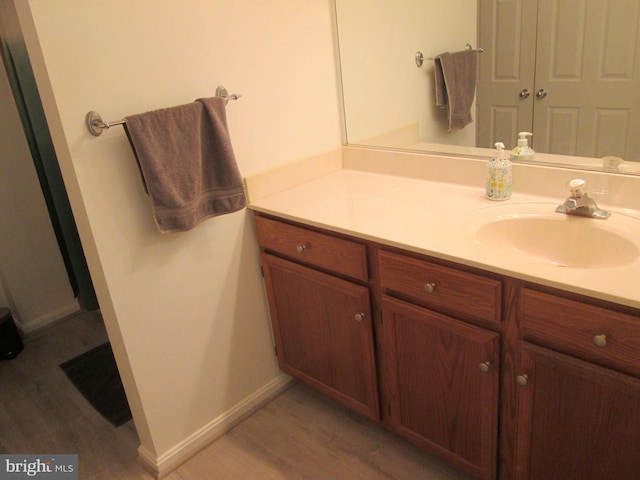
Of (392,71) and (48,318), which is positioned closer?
(392,71)

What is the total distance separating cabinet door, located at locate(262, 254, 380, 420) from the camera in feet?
5.69

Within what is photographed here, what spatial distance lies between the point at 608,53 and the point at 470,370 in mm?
982

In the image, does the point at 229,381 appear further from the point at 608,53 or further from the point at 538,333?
the point at 608,53

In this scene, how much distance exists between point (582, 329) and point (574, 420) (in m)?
0.25

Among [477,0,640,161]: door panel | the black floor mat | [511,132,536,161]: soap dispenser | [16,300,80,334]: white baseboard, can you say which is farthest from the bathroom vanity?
[16,300,80,334]: white baseboard

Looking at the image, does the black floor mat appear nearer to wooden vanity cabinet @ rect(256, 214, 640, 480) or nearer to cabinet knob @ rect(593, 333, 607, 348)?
wooden vanity cabinet @ rect(256, 214, 640, 480)

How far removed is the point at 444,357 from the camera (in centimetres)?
150

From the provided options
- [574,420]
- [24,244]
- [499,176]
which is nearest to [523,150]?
[499,176]

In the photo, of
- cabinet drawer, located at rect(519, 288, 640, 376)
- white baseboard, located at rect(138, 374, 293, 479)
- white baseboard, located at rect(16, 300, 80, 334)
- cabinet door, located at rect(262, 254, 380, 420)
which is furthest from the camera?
white baseboard, located at rect(16, 300, 80, 334)

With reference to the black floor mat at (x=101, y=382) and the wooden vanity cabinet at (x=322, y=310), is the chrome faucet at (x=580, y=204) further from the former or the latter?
the black floor mat at (x=101, y=382)

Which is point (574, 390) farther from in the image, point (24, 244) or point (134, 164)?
point (24, 244)

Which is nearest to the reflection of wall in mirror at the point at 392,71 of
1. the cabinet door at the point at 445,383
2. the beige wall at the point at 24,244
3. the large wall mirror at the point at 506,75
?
the large wall mirror at the point at 506,75

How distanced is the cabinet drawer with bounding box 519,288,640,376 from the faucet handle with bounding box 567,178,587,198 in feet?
1.40

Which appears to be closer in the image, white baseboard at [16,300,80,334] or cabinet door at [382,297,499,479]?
cabinet door at [382,297,499,479]
